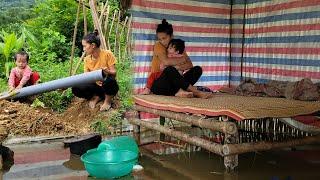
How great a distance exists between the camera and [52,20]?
11.0 m

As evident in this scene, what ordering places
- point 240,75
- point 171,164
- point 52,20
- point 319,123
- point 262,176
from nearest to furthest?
point 262,176 → point 171,164 → point 319,123 → point 240,75 → point 52,20

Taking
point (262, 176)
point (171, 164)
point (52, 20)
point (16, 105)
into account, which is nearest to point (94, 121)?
point (16, 105)

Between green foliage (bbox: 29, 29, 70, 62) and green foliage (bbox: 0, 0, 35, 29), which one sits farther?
green foliage (bbox: 0, 0, 35, 29)

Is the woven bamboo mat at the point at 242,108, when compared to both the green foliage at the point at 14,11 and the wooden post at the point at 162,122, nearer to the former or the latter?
the wooden post at the point at 162,122

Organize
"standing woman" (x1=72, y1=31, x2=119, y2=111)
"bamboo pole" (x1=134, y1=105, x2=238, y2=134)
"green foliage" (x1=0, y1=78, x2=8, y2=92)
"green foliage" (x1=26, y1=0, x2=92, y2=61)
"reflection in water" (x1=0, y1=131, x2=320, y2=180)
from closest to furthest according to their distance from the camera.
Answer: "bamboo pole" (x1=134, y1=105, x2=238, y2=134)
"reflection in water" (x1=0, y1=131, x2=320, y2=180)
"standing woman" (x1=72, y1=31, x2=119, y2=111)
"green foliage" (x1=0, y1=78, x2=8, y2=92)
"green foliage" (x1=26, y1=0, x2=92, y2=61)

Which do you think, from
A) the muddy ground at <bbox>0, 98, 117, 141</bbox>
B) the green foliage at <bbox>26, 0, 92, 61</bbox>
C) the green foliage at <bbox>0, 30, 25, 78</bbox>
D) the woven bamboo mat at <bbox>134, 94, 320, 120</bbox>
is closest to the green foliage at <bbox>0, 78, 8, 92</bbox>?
the green foliage at <bbox>0, 30, 25, 78</bbox>

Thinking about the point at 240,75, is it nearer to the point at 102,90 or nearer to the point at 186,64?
the point at 186,64

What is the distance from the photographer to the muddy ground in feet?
17.0

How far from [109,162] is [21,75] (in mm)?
3301

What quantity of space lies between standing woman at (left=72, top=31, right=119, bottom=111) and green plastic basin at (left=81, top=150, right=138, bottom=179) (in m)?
1.66

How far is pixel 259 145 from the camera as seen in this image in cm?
364

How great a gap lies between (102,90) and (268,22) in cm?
263

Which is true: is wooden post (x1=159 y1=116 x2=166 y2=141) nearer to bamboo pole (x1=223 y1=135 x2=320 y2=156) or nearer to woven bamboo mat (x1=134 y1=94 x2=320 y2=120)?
woven bamboo mat (x1=134 y1=94 x2=320 y2=120)

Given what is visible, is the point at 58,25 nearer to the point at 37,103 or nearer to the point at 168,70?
the point at 37,103
